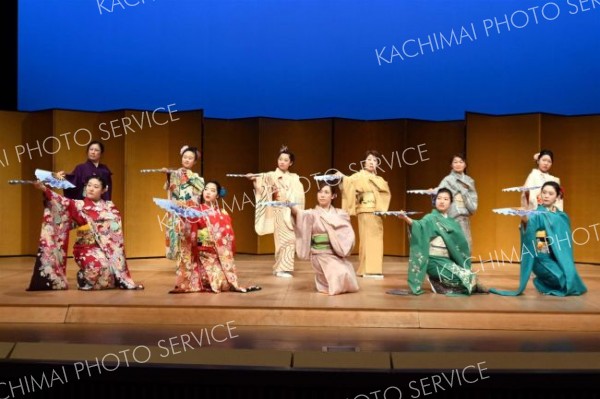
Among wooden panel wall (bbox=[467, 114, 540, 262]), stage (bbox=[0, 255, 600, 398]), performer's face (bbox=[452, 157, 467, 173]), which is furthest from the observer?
wooden panel wall (bbox=[467, 114, 540, 262])

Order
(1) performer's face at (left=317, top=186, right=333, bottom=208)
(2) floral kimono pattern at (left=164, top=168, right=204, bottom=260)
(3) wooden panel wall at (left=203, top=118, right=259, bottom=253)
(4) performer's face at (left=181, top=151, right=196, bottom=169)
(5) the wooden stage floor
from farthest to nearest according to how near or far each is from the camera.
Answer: (3) wooden panel wall at (left=203, top=118, right=259, bottom=253) → (2) floral kimono pattern at (left=164, top=168, right=204, bottom=260) → (4) performer's face at (left=181, top=151, right=196, bottom=169) → (1) performer's face at (left=317, top=186, right=333, bottom=208) → (5) the wooden stage floor

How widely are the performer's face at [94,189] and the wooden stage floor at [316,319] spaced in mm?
906

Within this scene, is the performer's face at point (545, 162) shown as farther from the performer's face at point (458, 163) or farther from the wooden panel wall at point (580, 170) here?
the wooden panel wall at point (580, 170)

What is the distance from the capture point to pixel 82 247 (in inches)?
252

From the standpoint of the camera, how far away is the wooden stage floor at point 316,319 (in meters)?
4.90

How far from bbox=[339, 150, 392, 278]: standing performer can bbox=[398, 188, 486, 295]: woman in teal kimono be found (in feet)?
4.41

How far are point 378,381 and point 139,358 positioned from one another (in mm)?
1191

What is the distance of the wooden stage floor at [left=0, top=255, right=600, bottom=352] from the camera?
4.90m

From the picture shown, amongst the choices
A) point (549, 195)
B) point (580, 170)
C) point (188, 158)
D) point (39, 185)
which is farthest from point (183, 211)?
point (580, 170)

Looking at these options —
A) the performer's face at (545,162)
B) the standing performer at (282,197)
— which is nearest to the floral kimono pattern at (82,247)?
the standing performer at (282,197)

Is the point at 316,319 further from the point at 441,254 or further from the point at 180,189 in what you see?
the point at 180,189

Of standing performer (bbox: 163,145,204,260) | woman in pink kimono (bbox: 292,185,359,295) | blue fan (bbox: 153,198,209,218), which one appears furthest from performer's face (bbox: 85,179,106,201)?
woman in pink kimono (bbox: 292,185,359,295)

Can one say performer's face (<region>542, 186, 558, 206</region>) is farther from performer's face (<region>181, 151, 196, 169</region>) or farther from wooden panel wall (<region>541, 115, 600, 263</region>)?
performer's face (<region>181, 151, 196, 169</region>)

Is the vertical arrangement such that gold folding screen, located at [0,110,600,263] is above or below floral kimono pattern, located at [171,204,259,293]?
above
